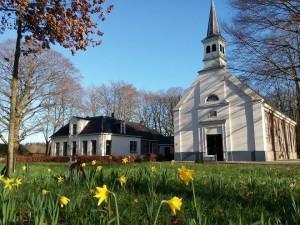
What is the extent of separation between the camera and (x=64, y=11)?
9289mm

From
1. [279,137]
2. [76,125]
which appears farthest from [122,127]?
[279,137]

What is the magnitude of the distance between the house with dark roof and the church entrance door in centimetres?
826

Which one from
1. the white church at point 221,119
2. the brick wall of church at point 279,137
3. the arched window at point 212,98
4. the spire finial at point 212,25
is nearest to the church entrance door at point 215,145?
the white church at point 221,119

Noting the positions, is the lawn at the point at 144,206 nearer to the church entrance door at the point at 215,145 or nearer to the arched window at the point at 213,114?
the church entrance door at the point at 215,145

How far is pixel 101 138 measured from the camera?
43.9 metres

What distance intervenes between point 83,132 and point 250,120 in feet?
78.9

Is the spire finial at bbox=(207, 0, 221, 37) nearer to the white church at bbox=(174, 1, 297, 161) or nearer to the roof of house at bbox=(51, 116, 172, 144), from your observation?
the white church at bbox=(174, 1, 297, 161)

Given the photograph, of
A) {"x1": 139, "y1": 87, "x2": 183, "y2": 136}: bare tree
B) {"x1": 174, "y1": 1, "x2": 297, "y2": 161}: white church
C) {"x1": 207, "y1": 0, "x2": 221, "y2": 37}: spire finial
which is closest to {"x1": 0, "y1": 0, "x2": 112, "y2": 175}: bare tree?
{"x1": 174, "y1": 1, "x2": 297, "y2": 161}: white church

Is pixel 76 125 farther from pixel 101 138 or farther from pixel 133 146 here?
pixel 133 146

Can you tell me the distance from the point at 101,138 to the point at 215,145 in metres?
16.5

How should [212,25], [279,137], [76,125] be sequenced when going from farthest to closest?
[76,125], [212,25], [279,137]

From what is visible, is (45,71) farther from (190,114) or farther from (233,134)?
(233,134)

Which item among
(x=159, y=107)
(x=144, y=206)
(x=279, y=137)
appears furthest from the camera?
(x=159, y=107)

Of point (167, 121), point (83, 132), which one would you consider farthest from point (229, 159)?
point (167, 121)
